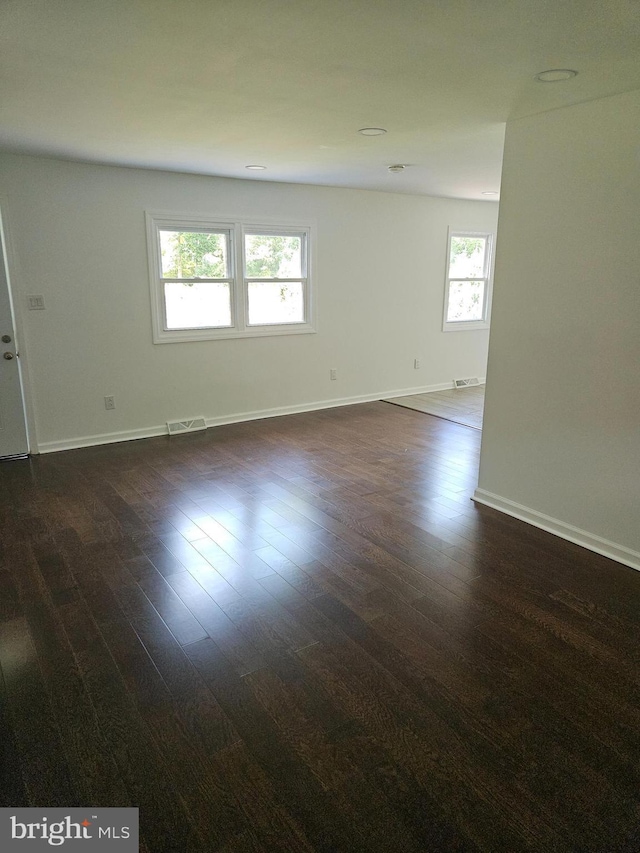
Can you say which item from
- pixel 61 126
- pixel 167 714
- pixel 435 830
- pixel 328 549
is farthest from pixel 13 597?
pixel 61 126

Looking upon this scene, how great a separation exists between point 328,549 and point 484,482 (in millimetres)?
1287

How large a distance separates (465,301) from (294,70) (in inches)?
219

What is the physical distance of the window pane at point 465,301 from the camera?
733cm

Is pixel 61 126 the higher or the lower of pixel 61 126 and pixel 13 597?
the higher

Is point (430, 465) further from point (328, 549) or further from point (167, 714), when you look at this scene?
point (167, 714)

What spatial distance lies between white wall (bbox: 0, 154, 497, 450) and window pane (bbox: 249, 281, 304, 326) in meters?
0.23

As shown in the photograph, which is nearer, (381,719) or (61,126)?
(381,719)

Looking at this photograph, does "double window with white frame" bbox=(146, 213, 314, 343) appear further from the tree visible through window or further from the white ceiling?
the white ceiling

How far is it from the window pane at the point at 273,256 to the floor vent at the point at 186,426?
62.0 inches

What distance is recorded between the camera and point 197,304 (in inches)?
212

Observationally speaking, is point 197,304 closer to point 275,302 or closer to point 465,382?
point 275,302

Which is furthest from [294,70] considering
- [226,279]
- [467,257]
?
[467,257]

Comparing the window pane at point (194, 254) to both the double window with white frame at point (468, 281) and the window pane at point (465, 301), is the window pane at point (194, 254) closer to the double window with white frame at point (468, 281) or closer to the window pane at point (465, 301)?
the double window with white frame at point (468, 281)

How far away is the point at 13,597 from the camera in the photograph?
2.62m
